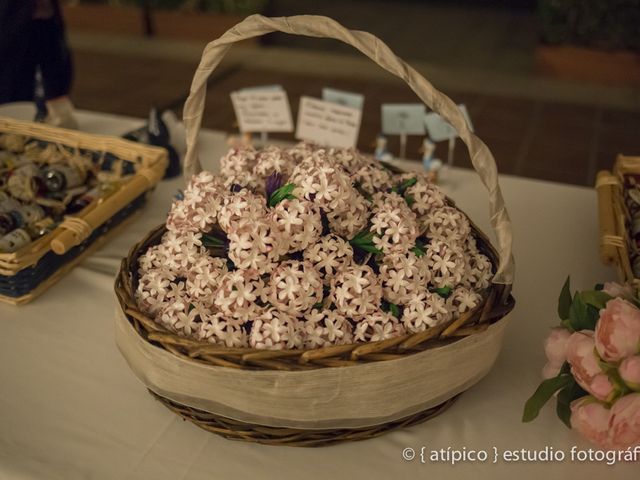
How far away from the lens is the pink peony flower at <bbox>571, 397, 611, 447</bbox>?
73 centimetres

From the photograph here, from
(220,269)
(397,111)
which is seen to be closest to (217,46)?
(220,269)

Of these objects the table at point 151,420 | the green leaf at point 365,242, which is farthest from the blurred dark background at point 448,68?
the green leaf at point 365,242

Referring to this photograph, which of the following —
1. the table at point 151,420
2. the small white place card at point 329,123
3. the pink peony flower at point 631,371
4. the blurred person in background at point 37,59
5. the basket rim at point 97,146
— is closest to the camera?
the pink peony flower at point 631,371

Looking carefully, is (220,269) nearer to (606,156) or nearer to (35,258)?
(35,258)

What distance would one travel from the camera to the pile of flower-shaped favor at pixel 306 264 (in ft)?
2.53

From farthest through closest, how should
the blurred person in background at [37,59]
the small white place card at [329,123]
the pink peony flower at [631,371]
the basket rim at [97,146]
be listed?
1. the blurred person in background at [37,59]
2. the small white place card at [329,123]
3. the basket rim at [97,146]
4. the pink peony flower at [631,371]

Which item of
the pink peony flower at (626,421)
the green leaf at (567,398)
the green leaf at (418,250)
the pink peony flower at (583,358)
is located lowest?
the green leaf at (567,398)

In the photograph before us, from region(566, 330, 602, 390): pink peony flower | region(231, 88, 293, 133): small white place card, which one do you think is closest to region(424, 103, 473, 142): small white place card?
region(231, 88, 293, 133): small white place card

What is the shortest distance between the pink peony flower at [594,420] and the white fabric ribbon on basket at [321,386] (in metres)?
0.13

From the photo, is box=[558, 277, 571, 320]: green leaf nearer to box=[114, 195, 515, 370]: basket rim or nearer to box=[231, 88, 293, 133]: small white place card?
box=[114, 195, 515, 370]: basket rim

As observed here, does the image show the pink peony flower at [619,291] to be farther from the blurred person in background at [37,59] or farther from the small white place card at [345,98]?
Result: the blurred person in background at [37,59]

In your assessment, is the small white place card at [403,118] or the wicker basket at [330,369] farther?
the small white place card at [403,118]

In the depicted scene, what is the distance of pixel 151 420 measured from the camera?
87cm

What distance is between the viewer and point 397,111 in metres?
1.45
